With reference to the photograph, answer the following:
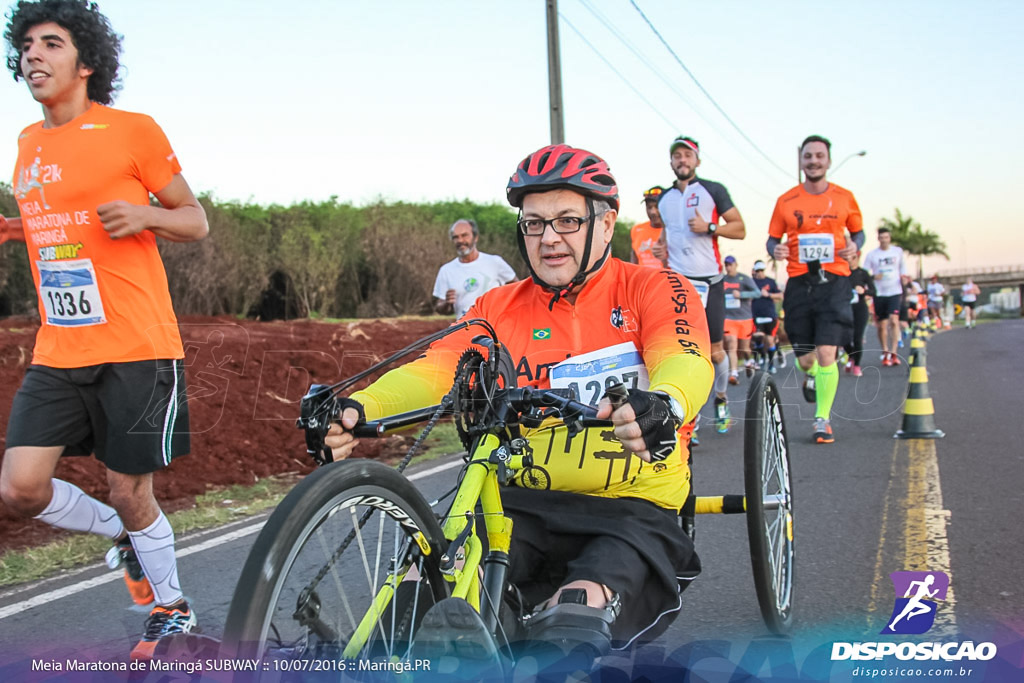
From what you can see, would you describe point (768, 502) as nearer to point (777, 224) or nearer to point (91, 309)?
point (91, 309)

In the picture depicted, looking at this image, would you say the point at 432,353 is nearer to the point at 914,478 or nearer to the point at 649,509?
the point at 649,509

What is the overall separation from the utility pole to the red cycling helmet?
502 inches

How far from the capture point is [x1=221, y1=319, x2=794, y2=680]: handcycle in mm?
1639

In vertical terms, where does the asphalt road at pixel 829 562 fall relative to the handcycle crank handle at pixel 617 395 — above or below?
below

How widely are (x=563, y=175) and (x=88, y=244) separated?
194cm

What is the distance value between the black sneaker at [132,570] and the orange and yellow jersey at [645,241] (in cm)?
648

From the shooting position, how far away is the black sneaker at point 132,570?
368 centimetres

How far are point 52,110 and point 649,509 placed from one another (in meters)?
2.82

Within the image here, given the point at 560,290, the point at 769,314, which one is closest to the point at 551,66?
the point at 769,314

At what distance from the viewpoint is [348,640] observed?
1.90 meters

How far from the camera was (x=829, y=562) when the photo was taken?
4.38m

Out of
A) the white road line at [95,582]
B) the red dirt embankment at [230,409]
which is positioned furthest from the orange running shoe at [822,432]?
the white road line at [95,582]

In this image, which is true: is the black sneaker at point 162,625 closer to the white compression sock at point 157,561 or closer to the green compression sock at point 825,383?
the white compression sock at point 157,561

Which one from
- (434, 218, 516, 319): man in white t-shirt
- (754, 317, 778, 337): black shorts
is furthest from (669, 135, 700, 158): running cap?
(754, 317, 778, 337): black shorts
